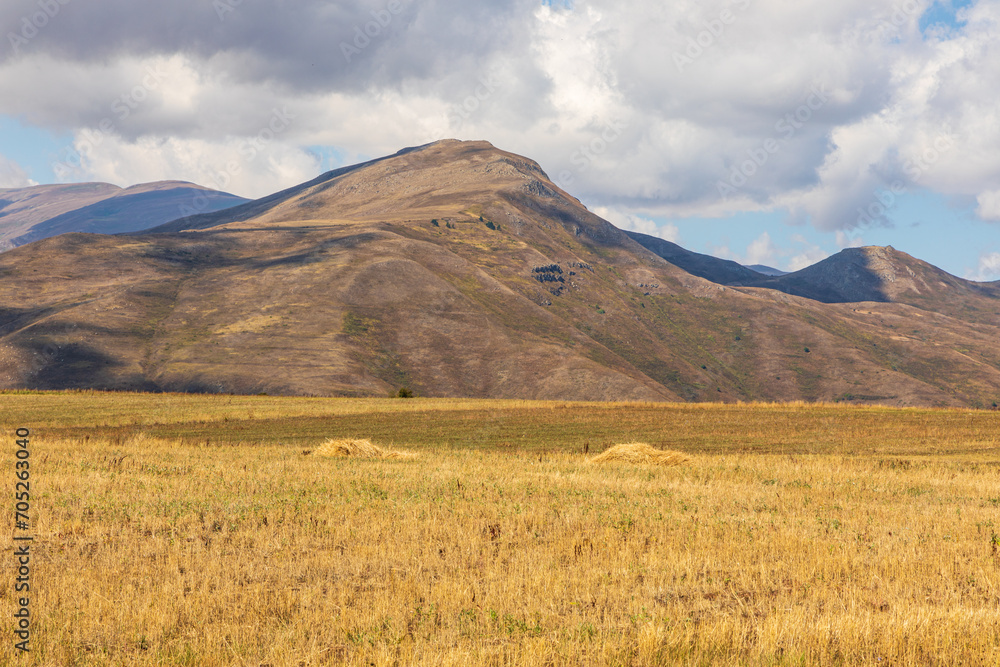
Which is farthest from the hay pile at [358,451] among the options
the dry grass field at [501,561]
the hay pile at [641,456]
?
the hay pile at [641,456]

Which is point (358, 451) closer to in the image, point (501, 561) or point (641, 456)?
point (641, 456)

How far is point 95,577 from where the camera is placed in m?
12.2

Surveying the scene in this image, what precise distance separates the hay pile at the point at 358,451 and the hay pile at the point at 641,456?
8614mm

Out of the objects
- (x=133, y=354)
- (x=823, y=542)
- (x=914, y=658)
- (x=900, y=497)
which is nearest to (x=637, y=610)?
(x=914, y=658)

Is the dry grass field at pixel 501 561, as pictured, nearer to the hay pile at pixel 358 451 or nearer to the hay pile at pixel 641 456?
the hay pile at pixel 641 456

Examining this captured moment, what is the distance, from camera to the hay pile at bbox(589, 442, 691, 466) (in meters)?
31.0

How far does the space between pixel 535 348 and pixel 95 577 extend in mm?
155526

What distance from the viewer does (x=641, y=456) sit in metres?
31.5

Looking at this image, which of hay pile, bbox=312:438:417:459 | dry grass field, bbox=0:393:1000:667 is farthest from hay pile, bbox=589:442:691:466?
hay pile, bbox=312:438:417:459

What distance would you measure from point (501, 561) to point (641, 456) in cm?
1881

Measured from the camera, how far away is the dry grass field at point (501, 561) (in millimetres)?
9469

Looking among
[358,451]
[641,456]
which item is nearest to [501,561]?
[641,456]

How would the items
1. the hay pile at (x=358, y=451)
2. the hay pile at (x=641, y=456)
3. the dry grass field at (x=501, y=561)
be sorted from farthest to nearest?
the hay pile at (x=358, y=451) → the hay pile at (x=641, y=456) → the dry grass field at (x=501, y=561)

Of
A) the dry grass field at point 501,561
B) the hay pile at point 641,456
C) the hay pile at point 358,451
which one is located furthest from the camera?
the hay pile at point 358,451
